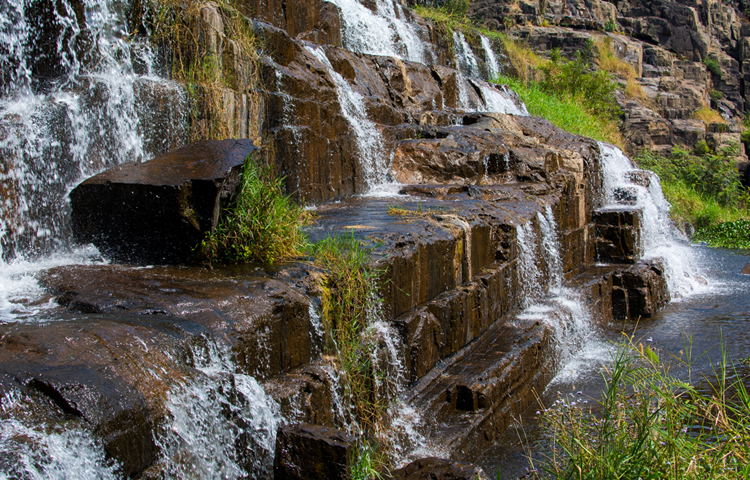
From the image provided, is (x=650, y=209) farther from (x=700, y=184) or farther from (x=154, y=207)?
(x=154, y=207)

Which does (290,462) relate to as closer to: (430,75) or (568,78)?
(430,75)

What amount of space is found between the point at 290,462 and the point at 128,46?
4.61 metres

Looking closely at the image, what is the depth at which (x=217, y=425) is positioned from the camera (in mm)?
3383

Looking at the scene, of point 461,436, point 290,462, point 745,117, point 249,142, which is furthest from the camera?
point 745,117

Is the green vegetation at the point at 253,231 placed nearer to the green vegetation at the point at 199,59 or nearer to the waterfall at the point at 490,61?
the green vegetation at the point at 199,59

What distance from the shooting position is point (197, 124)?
648cm

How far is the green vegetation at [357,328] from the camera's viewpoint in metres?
4.61

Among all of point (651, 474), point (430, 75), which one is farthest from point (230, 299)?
point (430, 75)

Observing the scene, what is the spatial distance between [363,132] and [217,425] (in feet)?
21.8

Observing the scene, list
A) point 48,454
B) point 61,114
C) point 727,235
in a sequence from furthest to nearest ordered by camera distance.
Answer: point 727,235 → point 61,114 → point 48,454

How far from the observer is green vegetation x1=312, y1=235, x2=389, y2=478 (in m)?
4.61

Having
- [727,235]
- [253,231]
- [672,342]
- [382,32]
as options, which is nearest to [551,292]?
[672,342]

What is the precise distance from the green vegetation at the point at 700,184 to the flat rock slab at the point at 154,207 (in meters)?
15.4

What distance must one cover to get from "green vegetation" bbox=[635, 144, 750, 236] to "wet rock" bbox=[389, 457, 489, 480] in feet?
51.4
